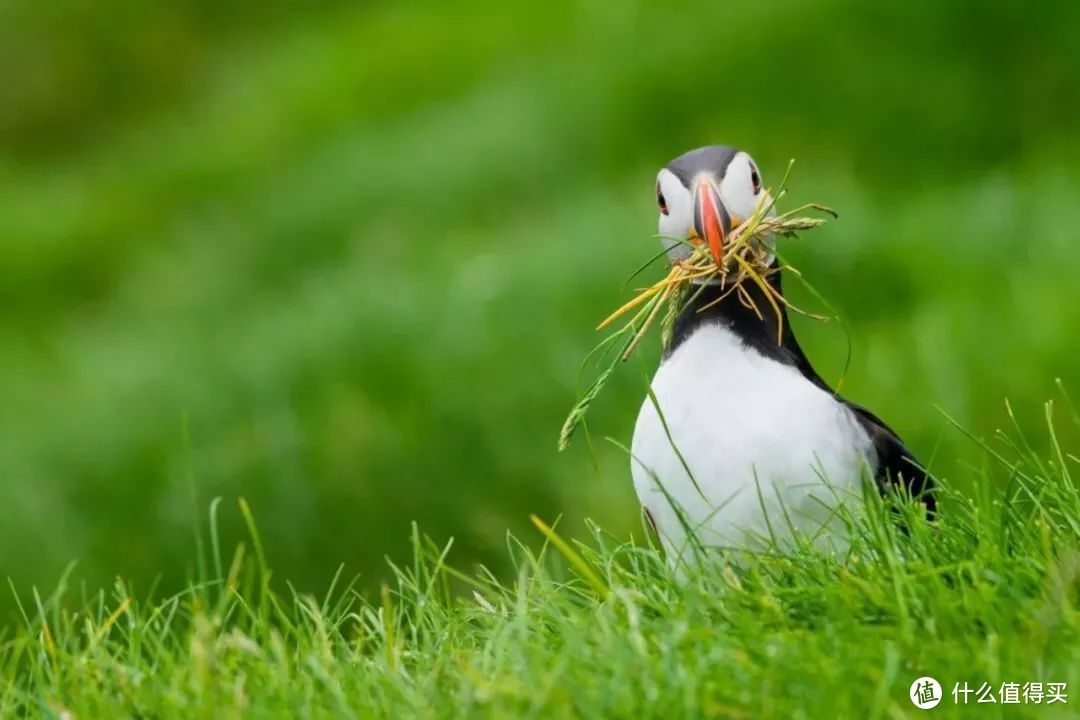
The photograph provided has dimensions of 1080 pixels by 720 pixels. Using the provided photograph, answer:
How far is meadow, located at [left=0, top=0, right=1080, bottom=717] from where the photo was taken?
354cm

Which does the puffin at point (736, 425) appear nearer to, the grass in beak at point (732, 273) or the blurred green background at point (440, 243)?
the grass in beak at point (732, 273)

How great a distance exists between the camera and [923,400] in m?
6.08

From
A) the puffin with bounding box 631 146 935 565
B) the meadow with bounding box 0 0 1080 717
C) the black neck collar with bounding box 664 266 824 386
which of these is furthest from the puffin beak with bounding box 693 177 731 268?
the meadow with bounding box 0 0 1080 717

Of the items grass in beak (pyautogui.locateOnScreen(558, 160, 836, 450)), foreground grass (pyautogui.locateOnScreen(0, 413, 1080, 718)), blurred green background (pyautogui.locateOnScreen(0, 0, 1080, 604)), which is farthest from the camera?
blurred green background (pyautogui.locateOnScreen(0, 0, 1080, 604))

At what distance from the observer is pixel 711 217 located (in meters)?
3.19

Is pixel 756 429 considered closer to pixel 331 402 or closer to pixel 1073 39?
pixel 331 402

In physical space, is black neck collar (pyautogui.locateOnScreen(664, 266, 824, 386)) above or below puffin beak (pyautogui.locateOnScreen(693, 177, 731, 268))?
below

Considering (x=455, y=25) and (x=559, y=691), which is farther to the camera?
(x=455, y=25)

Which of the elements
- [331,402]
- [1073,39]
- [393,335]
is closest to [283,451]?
[331,402]

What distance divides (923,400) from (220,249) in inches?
268

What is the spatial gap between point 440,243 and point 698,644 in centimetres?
736

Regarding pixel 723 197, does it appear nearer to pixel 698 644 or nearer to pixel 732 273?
pixel 732 273

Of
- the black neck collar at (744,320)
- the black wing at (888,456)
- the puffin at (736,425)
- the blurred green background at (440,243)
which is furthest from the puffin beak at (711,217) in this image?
the blurred green background at (440,243)

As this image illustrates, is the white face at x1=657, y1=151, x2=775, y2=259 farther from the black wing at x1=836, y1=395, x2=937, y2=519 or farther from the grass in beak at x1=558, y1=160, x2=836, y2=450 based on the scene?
the black wing at x1=836, y1=395, x2=937, y2=519
